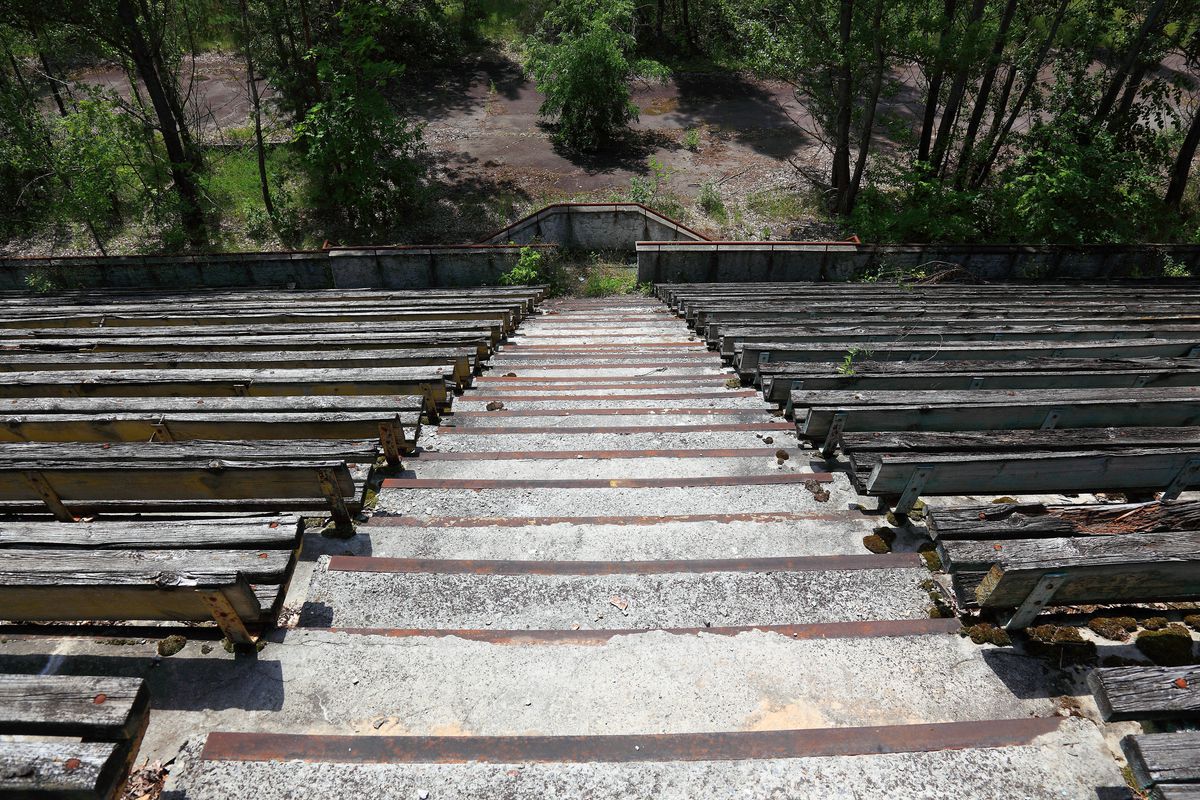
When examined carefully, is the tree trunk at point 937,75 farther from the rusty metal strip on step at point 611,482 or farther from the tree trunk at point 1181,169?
the rusty metal strip on step at point 611,482

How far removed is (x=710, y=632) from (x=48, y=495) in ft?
10.2

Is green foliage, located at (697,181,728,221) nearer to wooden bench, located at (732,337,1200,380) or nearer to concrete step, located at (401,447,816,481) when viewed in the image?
wooden bench, located at (732,337,1200,380)

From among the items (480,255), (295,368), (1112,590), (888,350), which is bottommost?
(480,255)

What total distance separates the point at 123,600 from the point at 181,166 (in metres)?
17.2

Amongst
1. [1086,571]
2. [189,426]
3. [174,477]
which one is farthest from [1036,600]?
[189,426]

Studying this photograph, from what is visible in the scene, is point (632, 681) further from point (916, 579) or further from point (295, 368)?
point (295, 368)

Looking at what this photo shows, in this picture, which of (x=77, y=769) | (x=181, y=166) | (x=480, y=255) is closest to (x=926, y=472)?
(x=77, y=769)

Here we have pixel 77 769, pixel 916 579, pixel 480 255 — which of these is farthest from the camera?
pixel 480 255

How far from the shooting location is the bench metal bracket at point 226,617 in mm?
1910

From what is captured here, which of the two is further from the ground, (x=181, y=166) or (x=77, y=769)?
(x=77, y=769)

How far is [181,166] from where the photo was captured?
1462 cm

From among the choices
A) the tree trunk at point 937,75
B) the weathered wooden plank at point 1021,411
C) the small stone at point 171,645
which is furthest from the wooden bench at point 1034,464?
the tree trunk at point 937,75

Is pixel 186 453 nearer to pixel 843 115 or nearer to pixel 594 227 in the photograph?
pixel 594 227

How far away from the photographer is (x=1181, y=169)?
14961 millimetres
